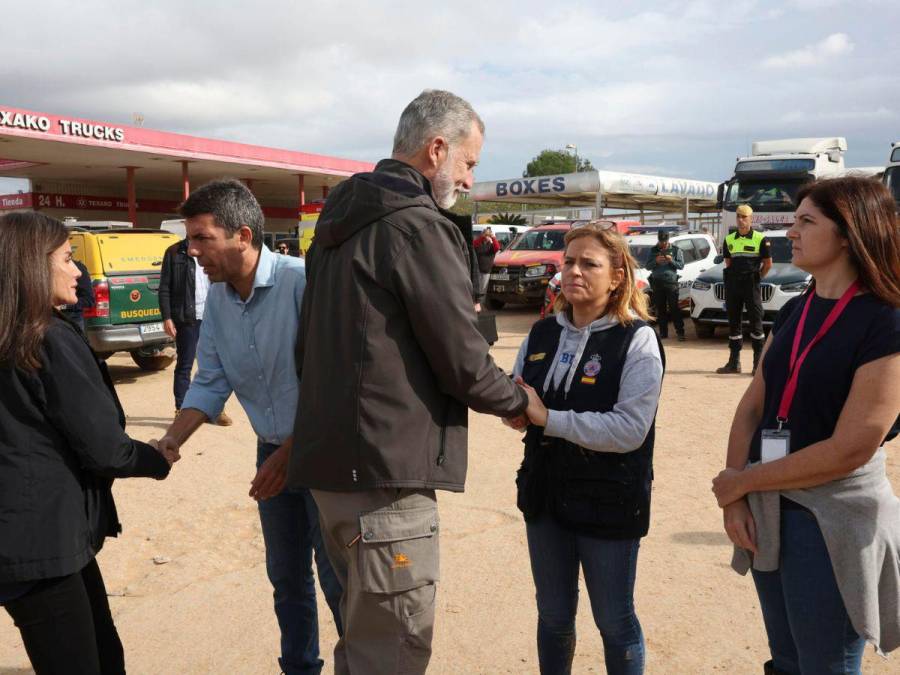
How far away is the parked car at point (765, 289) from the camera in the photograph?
473 inches

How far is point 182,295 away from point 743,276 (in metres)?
6.89

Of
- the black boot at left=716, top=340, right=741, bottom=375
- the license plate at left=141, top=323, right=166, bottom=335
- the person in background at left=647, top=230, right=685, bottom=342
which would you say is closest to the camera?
the license plate at left=141, top=323, right=166, bottom=335

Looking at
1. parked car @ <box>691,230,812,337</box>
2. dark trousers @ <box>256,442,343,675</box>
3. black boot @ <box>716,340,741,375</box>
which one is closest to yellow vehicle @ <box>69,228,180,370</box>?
black boot @ <box>716,340,741,375</box>

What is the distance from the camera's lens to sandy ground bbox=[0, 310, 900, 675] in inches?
134

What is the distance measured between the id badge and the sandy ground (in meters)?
1.49

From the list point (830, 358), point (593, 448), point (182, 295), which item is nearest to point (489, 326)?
point (593, 448)

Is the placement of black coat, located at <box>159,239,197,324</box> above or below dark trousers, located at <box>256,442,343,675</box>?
above

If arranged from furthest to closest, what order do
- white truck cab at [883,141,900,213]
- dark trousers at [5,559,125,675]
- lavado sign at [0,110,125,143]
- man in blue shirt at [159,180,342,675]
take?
lavado sign at [0,110,125,143] < white truck cab at [883,141,900,213] < man in blue shirt at [159,180,342,675] < dark trousers at [5,559,125,675]

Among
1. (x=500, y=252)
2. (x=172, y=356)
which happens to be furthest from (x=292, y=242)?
(x=172, y=356)

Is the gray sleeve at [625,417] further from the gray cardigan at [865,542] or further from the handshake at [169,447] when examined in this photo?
the handshake at [169,447]

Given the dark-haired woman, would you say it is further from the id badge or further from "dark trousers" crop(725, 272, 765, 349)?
"dark trousers" crop(725, 272, 765, 349)

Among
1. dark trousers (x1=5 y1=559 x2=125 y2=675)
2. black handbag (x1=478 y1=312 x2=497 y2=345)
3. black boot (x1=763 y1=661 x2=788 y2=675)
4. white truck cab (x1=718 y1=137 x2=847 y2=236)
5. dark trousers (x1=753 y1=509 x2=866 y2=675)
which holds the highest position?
white truck cab (x1=718 y1=137 x2=847 y2=236)

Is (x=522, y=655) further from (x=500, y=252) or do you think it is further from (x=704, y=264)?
(x=500, y=252)

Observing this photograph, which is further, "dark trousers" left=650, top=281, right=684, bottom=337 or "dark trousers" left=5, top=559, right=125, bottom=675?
"dark trousers" left=650, top=281, right=684, bottom=337
